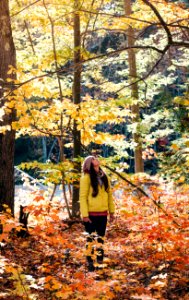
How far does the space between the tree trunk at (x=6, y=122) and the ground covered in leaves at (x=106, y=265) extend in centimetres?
84

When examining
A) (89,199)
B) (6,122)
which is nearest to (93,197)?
(89,199)

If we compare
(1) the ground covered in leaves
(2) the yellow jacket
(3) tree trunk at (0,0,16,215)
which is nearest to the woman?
(2) the yellow jacket

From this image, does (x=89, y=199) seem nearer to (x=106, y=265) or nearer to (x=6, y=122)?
(x=106, y=265)

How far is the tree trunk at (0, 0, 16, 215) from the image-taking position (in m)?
7.66

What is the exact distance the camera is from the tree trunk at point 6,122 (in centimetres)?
766

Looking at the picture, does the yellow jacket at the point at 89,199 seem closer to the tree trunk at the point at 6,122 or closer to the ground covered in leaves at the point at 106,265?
the ground covered in leaves at the point at 106,265

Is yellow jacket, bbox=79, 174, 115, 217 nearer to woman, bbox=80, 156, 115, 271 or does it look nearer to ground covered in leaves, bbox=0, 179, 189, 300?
woman, bbox=80, 156, 115, 271

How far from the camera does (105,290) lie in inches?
163

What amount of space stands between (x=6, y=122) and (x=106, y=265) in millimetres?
3588

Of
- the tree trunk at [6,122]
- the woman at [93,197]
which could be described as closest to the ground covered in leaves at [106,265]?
the woman at [93,197]

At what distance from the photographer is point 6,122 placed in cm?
775

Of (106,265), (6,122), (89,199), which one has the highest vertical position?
(6,122)

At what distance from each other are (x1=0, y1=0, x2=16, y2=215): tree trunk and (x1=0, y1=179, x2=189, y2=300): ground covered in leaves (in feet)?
2.76

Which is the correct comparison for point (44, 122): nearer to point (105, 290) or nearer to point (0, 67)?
point (0, 67)
